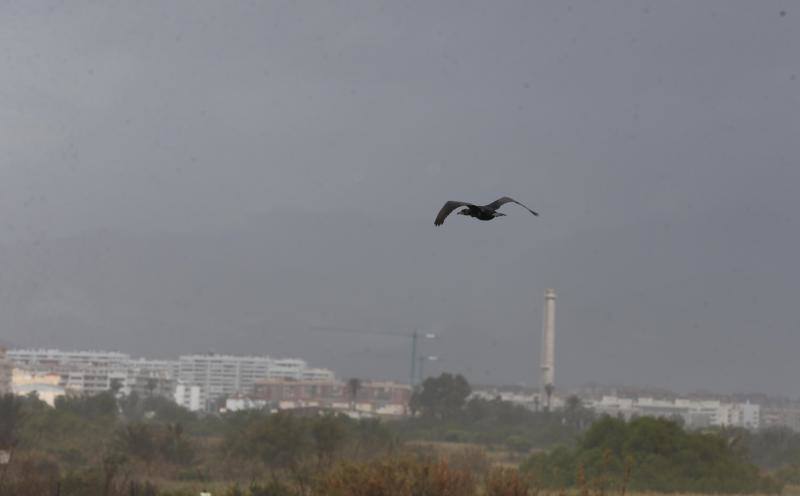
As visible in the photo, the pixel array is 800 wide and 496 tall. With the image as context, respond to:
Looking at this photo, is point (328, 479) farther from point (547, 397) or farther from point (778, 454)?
point (547, 397)

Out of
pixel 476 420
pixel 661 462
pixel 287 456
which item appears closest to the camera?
pixel 661 462

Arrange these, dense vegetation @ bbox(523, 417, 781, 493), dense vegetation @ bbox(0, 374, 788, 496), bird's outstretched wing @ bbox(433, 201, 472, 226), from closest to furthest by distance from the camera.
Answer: bird's outstretched wing @ bbox(433, 201, 472, 226) < dense vegetation @ bbox(0, 374, 788, 496) < dense vegetation @ bbox(523, 417, 781, 493)

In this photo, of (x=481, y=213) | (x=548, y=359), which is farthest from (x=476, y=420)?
(x=481, y=213)

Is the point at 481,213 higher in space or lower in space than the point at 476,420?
higher

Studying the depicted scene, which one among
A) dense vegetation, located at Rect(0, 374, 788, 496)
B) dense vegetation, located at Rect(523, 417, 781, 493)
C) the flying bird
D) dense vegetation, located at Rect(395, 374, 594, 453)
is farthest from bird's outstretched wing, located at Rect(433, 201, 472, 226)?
dense vegetation, located at Rect(395, 374, 594, 453)

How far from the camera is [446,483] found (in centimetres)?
2252

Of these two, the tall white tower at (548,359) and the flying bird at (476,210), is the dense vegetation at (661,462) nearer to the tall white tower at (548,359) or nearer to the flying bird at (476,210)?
the flying bird at (476,210)

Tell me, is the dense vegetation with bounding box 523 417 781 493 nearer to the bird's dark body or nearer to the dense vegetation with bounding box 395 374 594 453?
the bird's dark body

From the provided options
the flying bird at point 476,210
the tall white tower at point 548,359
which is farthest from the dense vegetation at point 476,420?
the flying bird at point 476,210

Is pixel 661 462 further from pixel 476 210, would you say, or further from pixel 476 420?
pixel 476 420

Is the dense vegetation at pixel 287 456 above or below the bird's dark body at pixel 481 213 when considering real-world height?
below

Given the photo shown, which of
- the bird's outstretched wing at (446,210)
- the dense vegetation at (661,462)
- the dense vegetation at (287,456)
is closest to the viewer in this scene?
the bird's outstretched wing at (446,210)

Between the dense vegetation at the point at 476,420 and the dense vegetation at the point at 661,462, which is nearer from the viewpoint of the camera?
the dense vegetation at the point at 661,462

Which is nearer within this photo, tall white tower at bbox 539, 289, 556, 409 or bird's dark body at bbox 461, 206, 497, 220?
bird's dark body at bbox 461, 206, 497, 220
